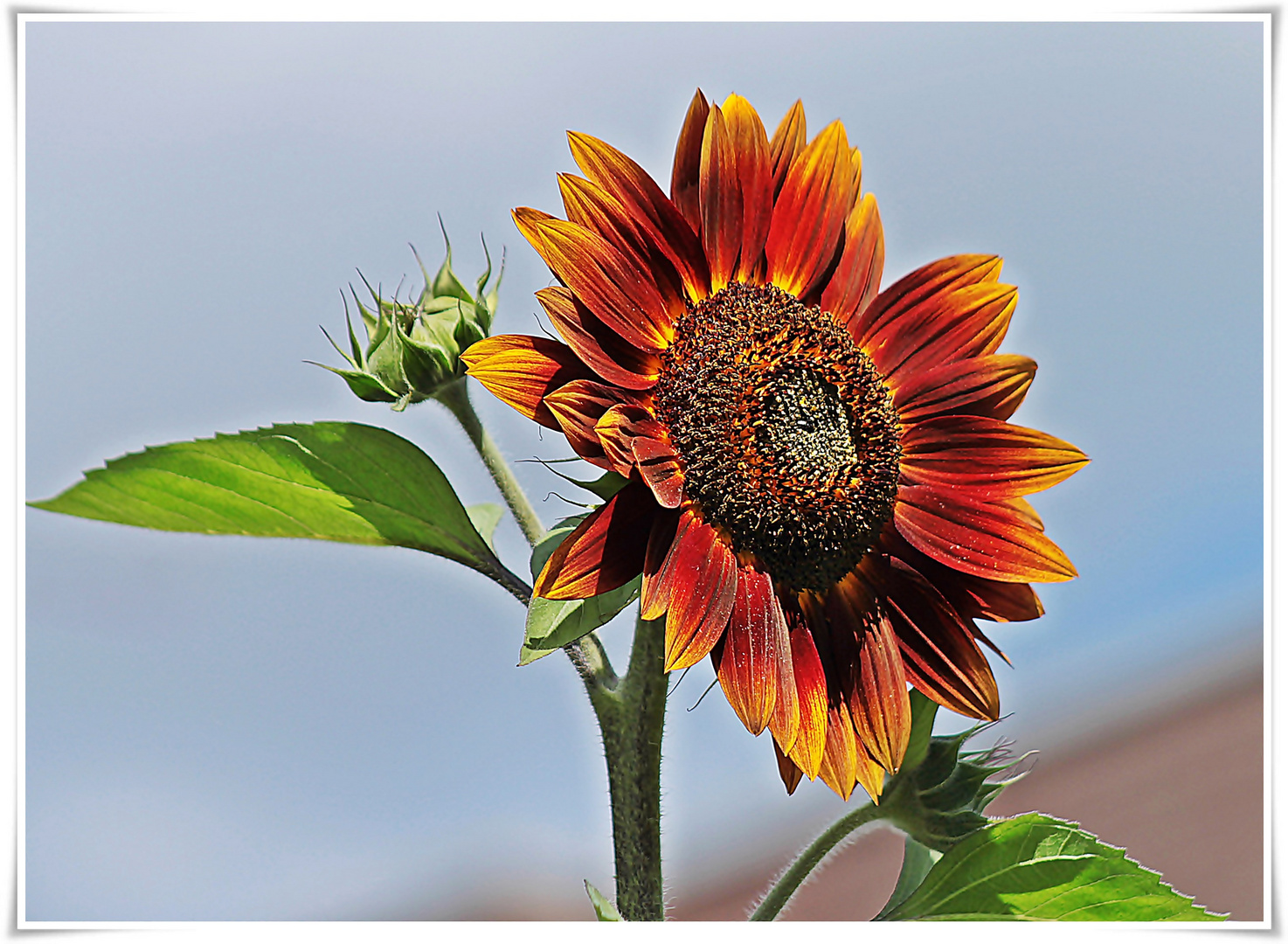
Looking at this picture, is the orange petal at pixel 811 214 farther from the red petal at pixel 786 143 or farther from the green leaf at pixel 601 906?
the green leaf at pixel 601 906

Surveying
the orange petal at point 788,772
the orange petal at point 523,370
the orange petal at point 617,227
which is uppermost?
the orange petal at point 617,227

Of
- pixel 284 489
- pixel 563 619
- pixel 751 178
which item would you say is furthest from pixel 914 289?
pixel 284 489

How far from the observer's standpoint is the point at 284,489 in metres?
0.64

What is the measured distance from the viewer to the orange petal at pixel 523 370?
21.0 inches

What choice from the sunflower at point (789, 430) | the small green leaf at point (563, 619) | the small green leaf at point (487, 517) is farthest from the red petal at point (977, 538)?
the small green leaf at point (487, 517)

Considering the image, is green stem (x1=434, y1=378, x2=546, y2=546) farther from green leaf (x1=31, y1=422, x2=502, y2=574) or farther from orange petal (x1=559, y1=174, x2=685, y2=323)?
orange petal (x1=559, y1=174, x2=685, y2=323)

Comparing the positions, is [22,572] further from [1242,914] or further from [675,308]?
[1242,914]

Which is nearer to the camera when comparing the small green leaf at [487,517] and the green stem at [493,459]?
the green stem at [493,459]

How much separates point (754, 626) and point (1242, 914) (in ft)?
1.86

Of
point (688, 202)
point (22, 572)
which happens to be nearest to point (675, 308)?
point (688, 202)

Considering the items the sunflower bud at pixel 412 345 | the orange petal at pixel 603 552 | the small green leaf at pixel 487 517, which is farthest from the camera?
the small green leaf at pixel 487 517

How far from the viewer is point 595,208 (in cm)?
59

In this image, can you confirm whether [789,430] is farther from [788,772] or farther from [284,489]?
[284,489]

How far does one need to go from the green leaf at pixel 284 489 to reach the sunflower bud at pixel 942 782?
34 cm
